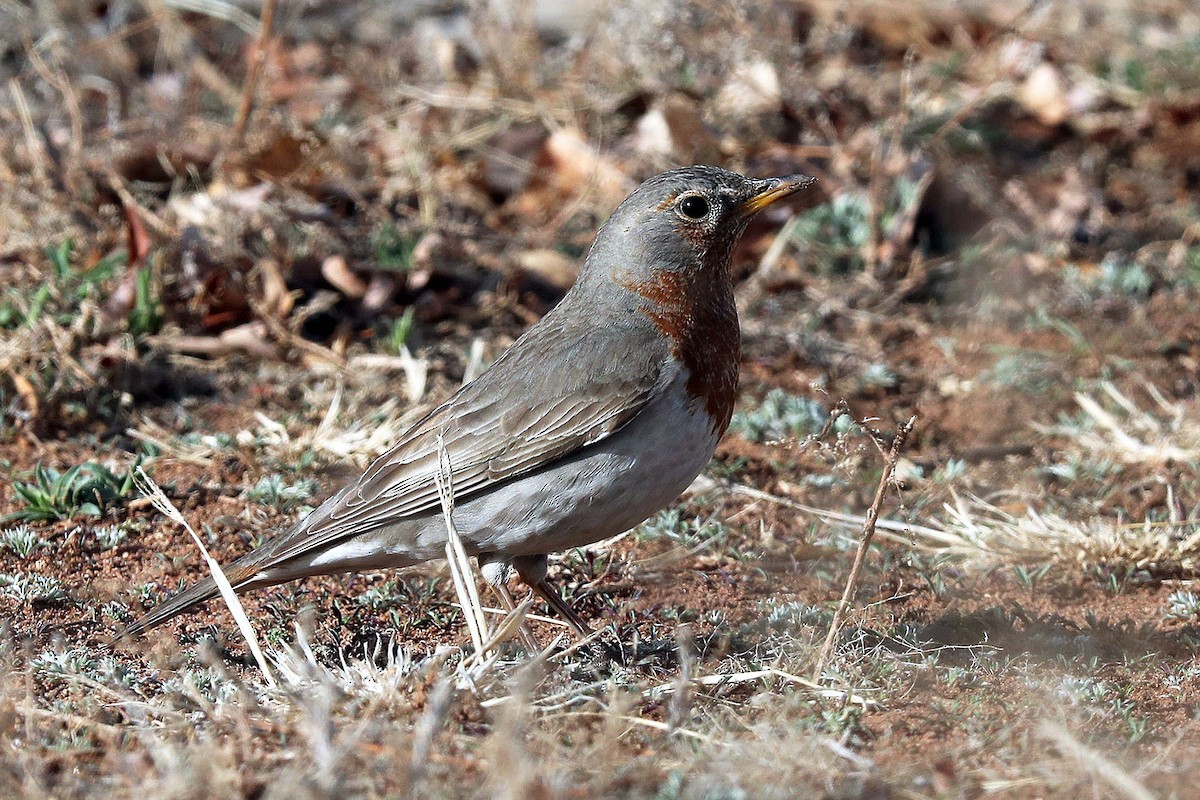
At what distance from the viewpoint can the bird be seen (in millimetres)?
5168

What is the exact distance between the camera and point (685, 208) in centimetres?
561

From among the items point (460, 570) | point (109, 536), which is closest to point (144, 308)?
point (109, 536)

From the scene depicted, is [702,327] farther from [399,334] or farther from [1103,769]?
[399,334]

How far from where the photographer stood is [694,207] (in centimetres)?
561

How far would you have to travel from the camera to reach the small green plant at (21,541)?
19.2ft

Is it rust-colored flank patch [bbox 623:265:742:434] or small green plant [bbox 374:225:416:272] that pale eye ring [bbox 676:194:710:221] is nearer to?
rust-colored flank patch [bbox 623:265:742:434]

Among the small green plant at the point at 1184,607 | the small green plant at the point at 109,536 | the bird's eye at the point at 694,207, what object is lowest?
the small green plant at the point at 1184,607

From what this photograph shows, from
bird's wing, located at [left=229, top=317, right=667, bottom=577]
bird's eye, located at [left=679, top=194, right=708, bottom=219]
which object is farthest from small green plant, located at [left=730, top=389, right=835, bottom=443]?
bird's wing, located at [left=229, top=317, right=667, bottom=577]

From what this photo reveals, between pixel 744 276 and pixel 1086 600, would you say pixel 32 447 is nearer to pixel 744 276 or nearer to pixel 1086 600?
pixel 744 276

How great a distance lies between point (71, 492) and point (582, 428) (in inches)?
94.8

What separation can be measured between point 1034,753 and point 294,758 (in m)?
2.15

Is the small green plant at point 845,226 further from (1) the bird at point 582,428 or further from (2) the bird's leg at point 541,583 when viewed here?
(2) the bird's leg at point 541,583

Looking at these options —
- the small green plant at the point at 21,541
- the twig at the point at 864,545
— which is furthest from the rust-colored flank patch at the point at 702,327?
the small green plant at the point at 21,541

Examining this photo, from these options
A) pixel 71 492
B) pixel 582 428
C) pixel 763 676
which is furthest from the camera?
pixel 71 492
